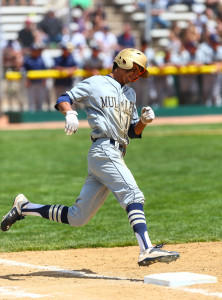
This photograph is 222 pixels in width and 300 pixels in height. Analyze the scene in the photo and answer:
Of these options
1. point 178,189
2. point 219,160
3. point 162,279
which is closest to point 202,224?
point 178,189

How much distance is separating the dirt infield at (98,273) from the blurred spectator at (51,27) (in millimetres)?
17099

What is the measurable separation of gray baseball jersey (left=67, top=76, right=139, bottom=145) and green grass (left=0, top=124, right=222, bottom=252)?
176 cm

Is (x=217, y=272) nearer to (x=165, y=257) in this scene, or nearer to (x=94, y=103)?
(x=165, y=257)

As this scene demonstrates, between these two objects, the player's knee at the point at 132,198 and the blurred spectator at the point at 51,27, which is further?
the blurred spectator at the point at 51,27

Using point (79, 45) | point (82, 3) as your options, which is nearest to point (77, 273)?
point (79, 45)

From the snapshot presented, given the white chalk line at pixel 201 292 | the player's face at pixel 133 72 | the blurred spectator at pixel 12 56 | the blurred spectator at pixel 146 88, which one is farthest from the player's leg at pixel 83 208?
the blurred spectator at pixel 12 56

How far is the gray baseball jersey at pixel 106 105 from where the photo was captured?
6.13 meters

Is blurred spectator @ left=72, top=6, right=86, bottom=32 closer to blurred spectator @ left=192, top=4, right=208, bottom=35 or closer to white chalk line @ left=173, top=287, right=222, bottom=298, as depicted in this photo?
blurred spectator @ left=192, top=4, right=208, bottom=35

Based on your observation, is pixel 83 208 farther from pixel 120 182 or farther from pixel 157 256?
pixel 157 256

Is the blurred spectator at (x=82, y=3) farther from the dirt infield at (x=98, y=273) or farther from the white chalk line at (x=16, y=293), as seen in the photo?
the white chalk line at (x=16, y=293)

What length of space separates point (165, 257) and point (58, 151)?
394 inches

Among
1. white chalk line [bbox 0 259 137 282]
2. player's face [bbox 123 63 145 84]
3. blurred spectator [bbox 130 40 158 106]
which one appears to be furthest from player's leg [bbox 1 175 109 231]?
blurred spectator [bbox 130 40 158 106]

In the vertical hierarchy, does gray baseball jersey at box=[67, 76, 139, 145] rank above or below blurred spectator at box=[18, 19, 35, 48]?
above

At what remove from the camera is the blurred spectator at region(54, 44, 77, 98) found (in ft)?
69.1
